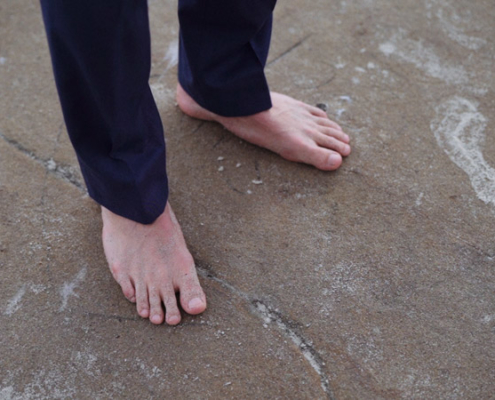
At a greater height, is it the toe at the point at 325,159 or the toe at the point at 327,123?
the toe at the point at 327,123

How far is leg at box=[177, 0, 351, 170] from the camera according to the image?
52.8 inches

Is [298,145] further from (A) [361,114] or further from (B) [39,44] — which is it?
(B) [39,44]

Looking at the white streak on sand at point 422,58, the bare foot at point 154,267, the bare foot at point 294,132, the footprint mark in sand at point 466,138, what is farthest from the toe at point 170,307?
the white streak on sand at point 422,58

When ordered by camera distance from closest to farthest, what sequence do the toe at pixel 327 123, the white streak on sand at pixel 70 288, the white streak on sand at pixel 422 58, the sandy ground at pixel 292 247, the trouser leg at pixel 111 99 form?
the trouser leg at pixel 111 99 → the sandy ground at pixel 292 247 → the white streak on sand at pixel 70 288 → the toe at pixel 327 123 → the white streak on sand at pixel 422 58

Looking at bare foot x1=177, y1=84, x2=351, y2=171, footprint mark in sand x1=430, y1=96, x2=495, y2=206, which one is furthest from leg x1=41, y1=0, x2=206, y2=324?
footprint mark in sand x1=430, y1=96, x2=495, y2=206

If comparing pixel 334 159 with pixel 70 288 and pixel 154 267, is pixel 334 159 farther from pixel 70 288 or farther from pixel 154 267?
pixel 70 288

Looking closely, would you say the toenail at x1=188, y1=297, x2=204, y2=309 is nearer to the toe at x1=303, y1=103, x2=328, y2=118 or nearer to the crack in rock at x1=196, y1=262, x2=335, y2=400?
the crack in rock at x1=196, y1=262, x2=335, y2=400

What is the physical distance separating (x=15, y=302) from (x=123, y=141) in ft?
1.65

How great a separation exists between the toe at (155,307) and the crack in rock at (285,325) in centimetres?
14

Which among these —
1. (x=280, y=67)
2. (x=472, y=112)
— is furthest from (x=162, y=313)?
(x=472, y=112)

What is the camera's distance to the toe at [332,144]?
63.9 inches

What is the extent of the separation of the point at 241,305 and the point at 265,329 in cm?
9

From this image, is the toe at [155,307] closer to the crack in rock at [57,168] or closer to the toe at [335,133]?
the crack in rock at [57,168]

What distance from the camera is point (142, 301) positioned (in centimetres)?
130
